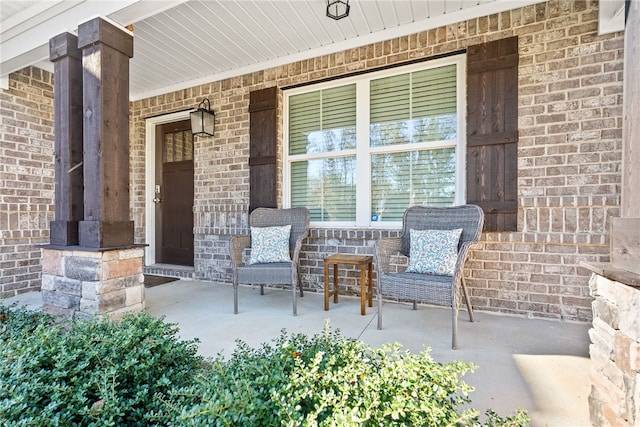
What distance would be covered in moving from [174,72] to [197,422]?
164 inches

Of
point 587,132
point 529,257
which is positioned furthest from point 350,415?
point 587,132

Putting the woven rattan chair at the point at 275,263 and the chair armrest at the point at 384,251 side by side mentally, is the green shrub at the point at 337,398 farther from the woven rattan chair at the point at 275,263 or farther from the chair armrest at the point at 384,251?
the woven rattan chair at the point at 275,263

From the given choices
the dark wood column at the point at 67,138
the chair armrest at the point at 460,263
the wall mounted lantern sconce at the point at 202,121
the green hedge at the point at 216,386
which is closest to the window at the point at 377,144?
the chair armrest at the point at 460,263

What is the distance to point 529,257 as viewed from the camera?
2541 millimetres

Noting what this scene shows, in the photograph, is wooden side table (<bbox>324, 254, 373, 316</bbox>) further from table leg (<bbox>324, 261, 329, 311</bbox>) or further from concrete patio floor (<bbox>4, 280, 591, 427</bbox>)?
concrete patio floor (<bbox>4, 280, 591, 427</bbox>)

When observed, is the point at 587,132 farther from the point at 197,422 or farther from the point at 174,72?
the point at 174,72

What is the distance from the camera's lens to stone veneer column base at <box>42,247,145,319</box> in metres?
2.15

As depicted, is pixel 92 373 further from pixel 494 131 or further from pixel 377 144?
pixel 494 131

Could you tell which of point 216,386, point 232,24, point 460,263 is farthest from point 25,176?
point 460,263

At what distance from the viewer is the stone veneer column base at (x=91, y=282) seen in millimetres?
2150

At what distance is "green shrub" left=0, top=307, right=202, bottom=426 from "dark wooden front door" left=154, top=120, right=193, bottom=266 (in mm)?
A: 3018

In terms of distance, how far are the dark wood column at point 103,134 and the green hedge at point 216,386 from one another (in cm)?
99

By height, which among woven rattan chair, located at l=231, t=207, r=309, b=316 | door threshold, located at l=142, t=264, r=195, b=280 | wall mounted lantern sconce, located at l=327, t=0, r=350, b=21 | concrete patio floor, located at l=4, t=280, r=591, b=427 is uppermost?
wall mounted lantern sconce, located at l=327, t=0, r=350, b=21

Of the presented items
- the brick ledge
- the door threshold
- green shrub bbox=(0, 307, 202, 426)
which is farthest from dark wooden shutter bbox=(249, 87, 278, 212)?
the brick ledge
